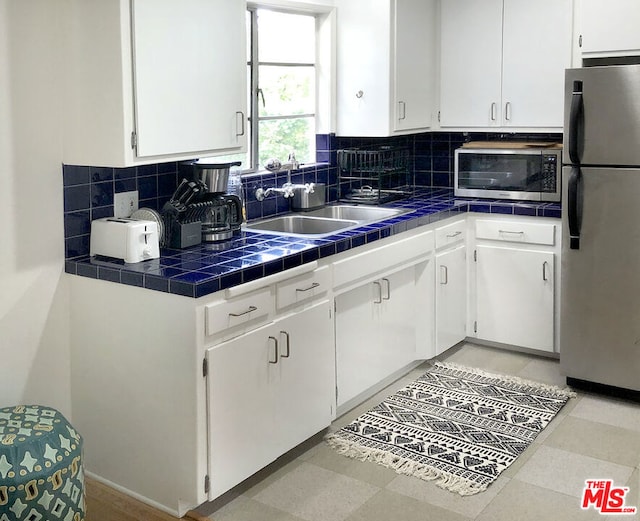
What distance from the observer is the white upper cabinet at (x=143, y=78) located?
9.36 ft

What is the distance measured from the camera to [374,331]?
3.94m

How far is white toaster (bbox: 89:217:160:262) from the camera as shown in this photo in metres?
3.03

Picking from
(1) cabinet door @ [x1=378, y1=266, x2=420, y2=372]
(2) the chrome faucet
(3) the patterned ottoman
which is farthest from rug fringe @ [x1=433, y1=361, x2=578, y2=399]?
(3) the patterned ottoman

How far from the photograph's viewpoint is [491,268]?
4.62 meters

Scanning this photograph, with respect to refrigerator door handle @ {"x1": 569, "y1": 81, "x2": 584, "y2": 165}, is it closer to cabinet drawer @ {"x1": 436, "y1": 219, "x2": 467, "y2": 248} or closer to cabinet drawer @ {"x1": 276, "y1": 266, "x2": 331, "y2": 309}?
cabinet drawer @ {"x1": 436, "y1": 219, "x2": 467, "y2": 248}

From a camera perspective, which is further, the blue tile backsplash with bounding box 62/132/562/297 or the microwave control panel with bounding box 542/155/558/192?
the microwave control panel with bounding box 542/155/558/192

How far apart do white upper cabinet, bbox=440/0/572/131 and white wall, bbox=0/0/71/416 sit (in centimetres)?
253

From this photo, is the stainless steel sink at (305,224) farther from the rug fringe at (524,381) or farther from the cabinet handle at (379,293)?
the rug fringe at (524,381)

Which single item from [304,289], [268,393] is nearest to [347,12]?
[304,289]

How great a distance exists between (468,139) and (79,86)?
2797 millimetres

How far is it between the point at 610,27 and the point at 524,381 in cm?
186

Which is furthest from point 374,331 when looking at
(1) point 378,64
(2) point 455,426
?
(1) point 378,64

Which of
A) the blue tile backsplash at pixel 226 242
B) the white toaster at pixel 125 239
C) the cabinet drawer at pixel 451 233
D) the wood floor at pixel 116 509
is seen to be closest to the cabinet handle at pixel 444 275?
the cabinet drawer at pixel 451 233

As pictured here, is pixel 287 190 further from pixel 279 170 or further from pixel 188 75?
pixel 188 75
